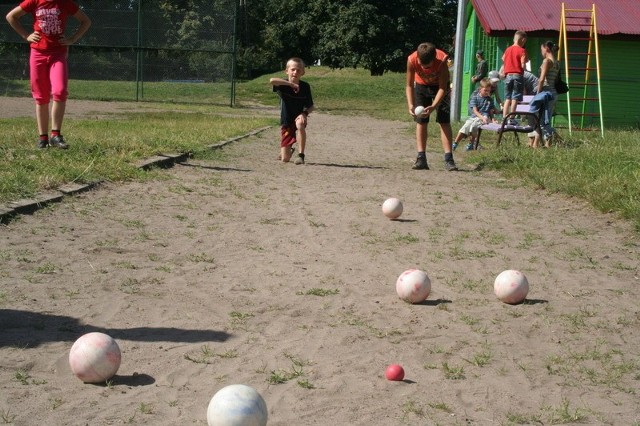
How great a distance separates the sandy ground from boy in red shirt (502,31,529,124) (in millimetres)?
8352

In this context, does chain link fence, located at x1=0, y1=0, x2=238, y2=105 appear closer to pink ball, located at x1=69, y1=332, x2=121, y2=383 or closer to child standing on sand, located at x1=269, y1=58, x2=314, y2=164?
child standing on sand, located at x1=269, y1=58, x2=314, y2=164

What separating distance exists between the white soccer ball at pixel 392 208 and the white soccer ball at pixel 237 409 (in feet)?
15.7

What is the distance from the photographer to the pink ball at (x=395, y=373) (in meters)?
4.05

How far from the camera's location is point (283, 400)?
12.5 feet

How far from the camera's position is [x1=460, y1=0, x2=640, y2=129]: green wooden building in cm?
2272

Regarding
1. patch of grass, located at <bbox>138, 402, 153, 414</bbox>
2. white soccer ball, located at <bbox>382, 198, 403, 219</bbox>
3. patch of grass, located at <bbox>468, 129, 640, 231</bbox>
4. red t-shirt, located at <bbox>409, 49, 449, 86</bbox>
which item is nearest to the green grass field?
patch of grass, located at <bbox>468, 129, 640, 231</bbox>

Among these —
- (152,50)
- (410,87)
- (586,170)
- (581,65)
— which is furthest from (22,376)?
(152,50)

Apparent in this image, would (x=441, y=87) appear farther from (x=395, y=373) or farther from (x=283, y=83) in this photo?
(x=395, y=373)

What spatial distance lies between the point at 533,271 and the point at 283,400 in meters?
2.99

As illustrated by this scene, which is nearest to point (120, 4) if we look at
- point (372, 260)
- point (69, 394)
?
point (372, 260)

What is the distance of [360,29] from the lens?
2092 inches

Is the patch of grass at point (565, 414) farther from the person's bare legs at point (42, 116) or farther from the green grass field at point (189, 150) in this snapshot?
the person's bare legs at point (42, 116)

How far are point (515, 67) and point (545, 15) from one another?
20.8ft

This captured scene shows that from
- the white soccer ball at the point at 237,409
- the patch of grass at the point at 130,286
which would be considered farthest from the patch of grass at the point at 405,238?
the white soccer ball at the point at 237,409
